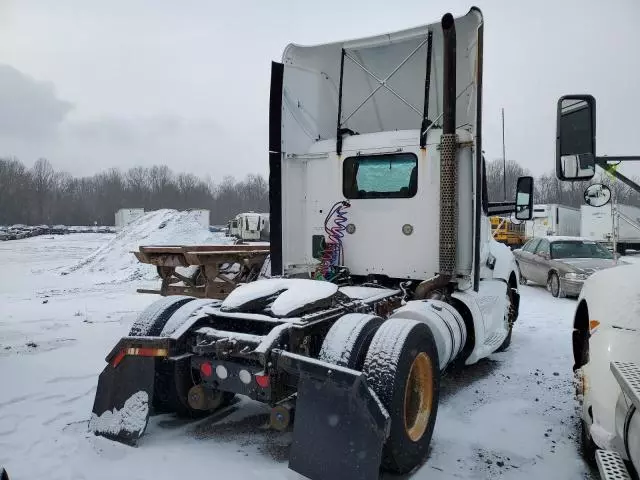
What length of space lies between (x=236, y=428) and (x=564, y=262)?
1052 centimetres

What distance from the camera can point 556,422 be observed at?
432cm

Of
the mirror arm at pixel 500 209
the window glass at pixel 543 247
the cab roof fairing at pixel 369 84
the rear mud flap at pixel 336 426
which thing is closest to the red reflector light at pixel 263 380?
the rear mud flap at pixel 336 426

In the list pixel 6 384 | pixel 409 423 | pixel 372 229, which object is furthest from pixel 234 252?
pixel 409 423

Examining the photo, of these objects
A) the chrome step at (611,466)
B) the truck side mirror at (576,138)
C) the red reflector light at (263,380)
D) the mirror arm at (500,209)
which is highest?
the truck side mirror at (576,138)

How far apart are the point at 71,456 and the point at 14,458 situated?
41 cm

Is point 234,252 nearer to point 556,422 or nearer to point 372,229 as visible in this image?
point 372,229

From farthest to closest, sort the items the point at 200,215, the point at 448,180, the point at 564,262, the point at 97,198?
the point at 97,198
the point at 200,215
the point at 564,262
the point at 448,180

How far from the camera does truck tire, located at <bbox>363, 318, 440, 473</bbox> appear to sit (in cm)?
305

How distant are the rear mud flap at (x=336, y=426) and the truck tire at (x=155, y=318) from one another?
1456 millimetres

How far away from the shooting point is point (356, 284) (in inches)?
229

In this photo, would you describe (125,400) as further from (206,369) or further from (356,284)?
(356,284)

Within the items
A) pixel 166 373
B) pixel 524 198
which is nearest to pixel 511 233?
pixel 524 198

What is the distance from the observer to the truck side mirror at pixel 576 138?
290cm

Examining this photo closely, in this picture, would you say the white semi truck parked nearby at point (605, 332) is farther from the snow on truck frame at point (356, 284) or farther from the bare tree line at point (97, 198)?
the bare tree line at point (97, 198)
